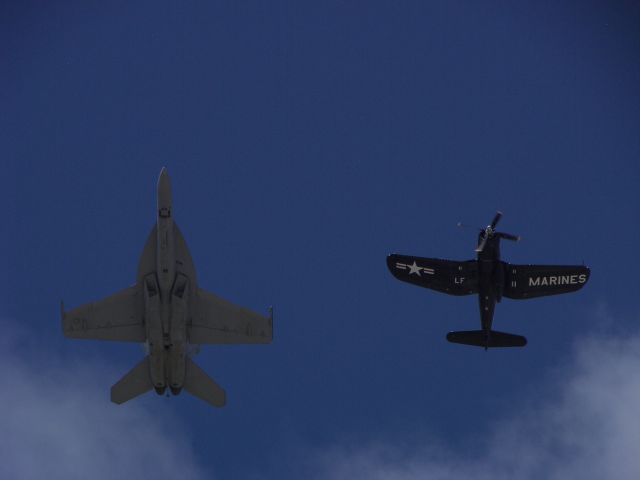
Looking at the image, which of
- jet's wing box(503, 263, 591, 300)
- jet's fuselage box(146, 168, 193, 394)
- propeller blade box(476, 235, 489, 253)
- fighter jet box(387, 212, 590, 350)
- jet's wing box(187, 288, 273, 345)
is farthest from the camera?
jet's wing box(503, 263, 591, 300)

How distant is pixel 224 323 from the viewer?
8719cm

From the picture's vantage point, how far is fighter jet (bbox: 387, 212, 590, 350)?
87.9 m

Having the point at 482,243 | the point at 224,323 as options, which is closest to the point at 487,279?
the point at 482,243

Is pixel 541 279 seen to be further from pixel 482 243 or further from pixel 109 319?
pixel 109 319

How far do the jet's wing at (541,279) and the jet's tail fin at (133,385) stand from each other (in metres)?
29.9

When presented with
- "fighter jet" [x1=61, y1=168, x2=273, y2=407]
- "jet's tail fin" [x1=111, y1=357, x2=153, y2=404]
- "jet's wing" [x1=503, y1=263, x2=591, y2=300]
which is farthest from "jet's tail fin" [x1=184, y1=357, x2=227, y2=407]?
"jet's wing" [x1=503, y1=263, x2=591, y2=300]

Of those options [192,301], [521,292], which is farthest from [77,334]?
[521,292]

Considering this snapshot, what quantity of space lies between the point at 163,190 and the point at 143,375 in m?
15.9

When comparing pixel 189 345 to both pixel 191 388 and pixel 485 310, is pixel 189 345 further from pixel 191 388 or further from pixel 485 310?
pixel 485 310

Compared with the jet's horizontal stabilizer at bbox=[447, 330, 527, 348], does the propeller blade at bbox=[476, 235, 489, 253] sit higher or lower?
higher

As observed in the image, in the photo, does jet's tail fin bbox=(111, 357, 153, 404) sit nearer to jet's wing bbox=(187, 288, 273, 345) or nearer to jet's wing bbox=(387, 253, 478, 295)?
jet's wing bbox=(187, 288, 273, 345)

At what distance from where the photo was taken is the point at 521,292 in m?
90.8

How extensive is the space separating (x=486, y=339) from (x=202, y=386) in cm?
2323

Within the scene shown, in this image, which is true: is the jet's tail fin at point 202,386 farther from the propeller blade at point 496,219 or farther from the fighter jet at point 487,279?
the propeller blade at point 496,219
